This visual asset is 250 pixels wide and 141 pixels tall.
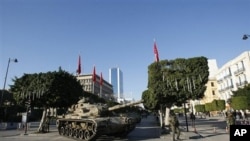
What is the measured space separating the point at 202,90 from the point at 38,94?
48.3ft

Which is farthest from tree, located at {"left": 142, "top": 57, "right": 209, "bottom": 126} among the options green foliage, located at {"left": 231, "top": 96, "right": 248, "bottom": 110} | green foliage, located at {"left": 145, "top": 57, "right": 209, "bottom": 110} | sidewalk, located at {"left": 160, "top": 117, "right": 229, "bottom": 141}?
green foliage, located at {"left": 231, "top": 96, "right": 248, "bottom": 110}

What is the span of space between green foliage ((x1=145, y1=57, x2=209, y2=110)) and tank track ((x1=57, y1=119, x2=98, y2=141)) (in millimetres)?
7439

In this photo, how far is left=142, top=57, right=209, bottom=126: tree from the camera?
2236cm

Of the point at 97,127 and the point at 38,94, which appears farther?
the point at 38,94

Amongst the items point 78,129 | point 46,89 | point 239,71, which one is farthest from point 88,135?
point 239,71

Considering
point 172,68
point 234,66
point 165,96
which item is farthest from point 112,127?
point 234,66

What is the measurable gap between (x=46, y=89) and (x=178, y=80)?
1189 centimetres

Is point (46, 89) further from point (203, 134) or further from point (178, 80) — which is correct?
point (203, 134)

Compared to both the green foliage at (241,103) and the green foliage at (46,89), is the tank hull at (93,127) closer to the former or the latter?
the green foliage at (46,89)

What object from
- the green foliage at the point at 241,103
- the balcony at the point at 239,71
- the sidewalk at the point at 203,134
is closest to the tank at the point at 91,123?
the sidewalk at the point at 203,134

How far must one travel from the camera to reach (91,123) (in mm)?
16922

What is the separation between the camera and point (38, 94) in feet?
81.8

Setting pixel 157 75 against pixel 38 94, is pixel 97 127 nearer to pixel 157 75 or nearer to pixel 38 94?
pixel 157 75

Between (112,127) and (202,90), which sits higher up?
(202,90)
